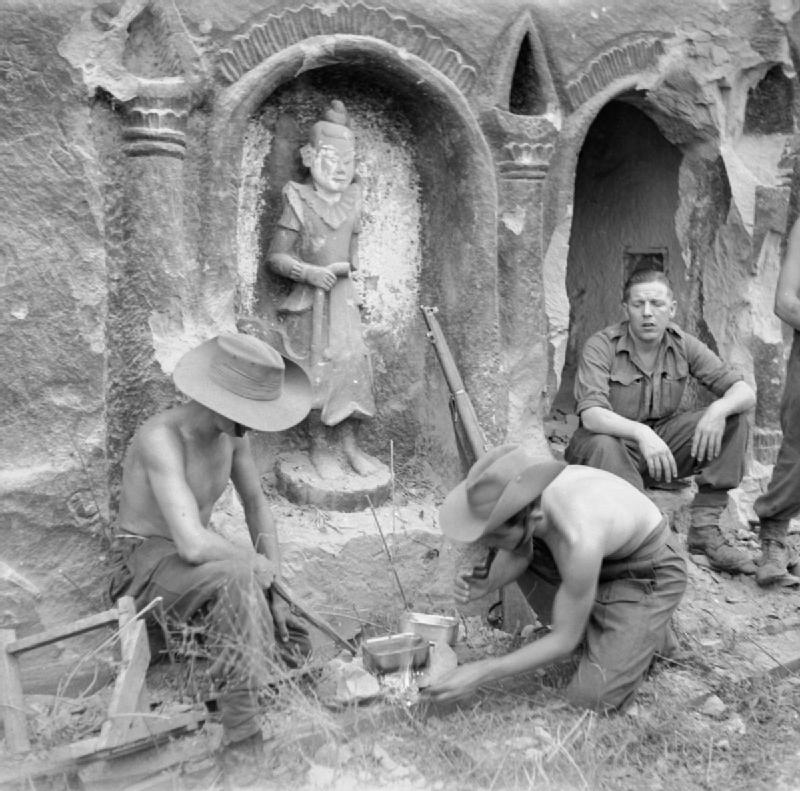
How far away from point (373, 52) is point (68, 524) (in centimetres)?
228

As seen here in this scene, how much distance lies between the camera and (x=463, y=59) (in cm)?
514

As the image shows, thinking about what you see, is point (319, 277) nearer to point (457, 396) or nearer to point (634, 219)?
point (457, 396)

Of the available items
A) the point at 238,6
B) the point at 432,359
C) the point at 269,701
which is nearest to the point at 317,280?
the point at 432,359

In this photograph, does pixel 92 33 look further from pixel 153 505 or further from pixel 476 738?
pixel 476 738

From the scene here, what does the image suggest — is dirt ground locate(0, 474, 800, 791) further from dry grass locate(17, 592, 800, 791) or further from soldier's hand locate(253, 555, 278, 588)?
soldier's hand locate(253, 555, 278, 588)

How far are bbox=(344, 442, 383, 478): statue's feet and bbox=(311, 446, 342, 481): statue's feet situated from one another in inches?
2.3

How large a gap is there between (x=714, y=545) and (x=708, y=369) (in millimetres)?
783

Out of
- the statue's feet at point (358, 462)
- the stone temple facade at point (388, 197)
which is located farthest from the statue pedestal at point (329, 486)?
the stone temple facade at point (388, 197)

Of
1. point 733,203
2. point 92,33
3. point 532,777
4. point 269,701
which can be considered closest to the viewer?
point 532,777

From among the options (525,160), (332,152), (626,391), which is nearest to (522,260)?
(525,160)

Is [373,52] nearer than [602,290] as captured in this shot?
Yes

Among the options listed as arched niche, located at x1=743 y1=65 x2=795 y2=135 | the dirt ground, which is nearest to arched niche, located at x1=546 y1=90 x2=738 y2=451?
arched niche, located at x1=743 y1=65 x2=795 y2=135

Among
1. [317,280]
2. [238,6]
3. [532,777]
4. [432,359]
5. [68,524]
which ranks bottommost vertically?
[532,777]

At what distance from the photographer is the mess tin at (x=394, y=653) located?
13.0 ft
